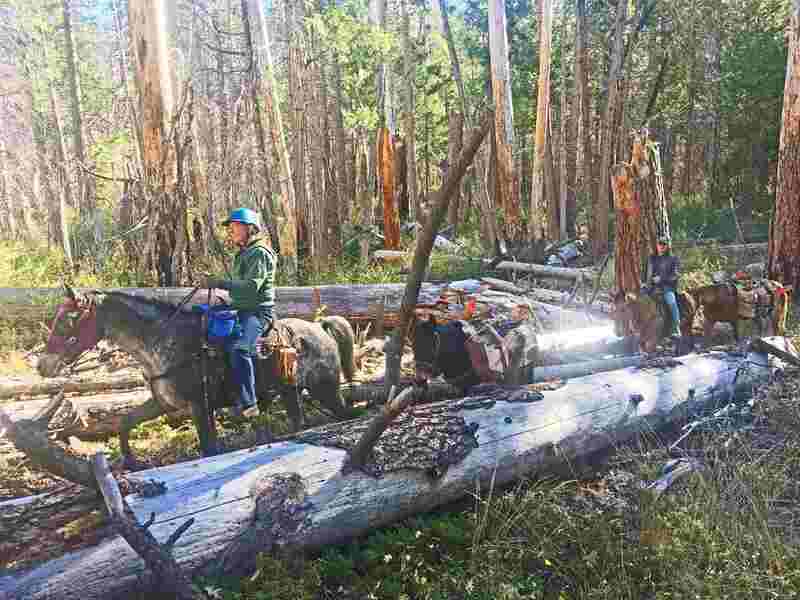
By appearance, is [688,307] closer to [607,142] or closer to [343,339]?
[343,339]

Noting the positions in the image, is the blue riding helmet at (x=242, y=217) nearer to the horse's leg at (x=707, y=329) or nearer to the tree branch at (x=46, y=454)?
the tree branch at (x=46, y=454)

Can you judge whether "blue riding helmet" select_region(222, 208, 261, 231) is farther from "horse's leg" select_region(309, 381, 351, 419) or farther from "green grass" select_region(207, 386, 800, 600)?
"green grass" select_region(207, 386, 800, 600)

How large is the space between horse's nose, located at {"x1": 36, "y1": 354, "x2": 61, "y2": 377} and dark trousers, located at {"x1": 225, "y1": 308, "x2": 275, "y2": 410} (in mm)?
1372

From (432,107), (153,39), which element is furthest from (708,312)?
(432,107)

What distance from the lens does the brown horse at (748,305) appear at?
29.7ft

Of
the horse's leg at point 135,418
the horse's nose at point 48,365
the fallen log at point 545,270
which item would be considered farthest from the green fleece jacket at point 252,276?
the fallen log at point 545,270

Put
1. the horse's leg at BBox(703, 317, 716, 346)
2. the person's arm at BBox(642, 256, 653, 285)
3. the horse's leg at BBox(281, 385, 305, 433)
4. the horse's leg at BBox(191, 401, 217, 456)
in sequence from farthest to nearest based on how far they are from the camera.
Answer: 1. the horse's leg at BBox(703, 317, 716, 346)
2. the person's arm at BBox(642, 256, 653, 285)
3. the horse's leg at BBox(281, 385, 305, 433)
4. the horse's leg at BBox(191, 401, 217, 456)

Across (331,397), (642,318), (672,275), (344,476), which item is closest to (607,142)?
(672,275)

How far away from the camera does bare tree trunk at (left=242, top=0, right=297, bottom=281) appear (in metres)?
→ 11.0

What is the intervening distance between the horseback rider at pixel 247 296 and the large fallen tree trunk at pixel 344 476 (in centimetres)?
146

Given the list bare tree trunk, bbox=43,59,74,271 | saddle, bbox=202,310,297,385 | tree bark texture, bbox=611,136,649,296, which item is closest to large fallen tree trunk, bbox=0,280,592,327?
bare tree trunk, bbox=43,59,74,271

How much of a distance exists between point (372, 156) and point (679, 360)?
13.4 metres

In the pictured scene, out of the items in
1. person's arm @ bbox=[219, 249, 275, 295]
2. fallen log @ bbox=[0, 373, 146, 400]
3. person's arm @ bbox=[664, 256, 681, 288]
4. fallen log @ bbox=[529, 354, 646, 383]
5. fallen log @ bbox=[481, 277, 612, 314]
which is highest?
person's arm @ bbox=[219, 249, 275, 295]

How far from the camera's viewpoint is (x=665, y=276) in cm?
862
